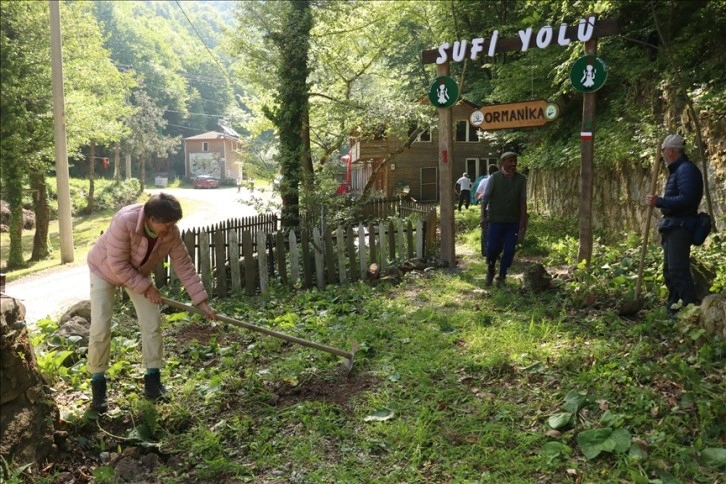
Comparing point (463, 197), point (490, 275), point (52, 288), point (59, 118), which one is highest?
point (59, 118)

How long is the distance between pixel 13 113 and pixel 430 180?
19944mm

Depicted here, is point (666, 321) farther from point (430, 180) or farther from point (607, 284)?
point (430, 180)

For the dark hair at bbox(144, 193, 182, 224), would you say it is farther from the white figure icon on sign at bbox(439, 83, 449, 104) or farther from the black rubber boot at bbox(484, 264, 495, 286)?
the white figure icon on sign at bbox(439, 83, 449, 104)

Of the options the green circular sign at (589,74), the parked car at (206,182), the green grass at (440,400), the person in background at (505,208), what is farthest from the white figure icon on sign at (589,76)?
the parked car at (206,182)

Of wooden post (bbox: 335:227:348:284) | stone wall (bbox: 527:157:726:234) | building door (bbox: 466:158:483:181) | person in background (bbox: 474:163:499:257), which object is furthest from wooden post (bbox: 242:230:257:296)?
building door (bbox: 466:158:483:181)

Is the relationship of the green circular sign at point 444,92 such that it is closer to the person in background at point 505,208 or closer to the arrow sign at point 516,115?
the arrow sign at point 516,115

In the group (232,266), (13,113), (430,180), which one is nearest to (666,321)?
(232,266)

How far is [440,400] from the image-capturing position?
4000 millimetres

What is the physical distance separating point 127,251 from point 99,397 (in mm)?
1132

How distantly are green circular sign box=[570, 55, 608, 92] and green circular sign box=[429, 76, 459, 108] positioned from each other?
1.95 metres

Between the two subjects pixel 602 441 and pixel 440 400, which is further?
pixel 440 400

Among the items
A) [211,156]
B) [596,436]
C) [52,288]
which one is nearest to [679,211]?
[596,436]

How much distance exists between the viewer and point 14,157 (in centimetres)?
1739

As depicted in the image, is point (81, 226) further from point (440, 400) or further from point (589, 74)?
point (440, 400)
